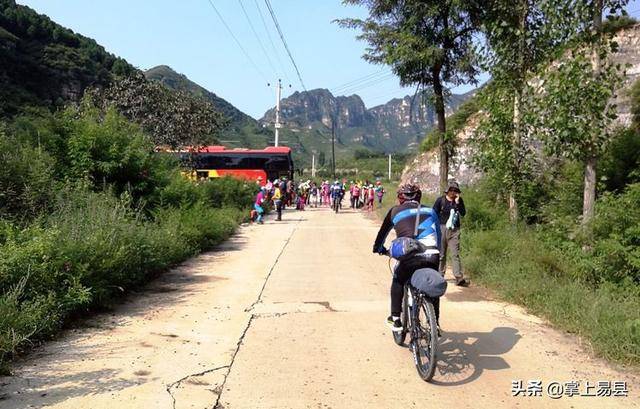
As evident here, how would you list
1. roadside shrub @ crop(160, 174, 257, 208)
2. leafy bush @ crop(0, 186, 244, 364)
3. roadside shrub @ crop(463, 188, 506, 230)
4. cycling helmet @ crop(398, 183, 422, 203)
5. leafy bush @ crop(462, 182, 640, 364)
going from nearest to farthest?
leafy bush @ crop(0, 186, 244, 364) < cycling helmet @ crop(398, 183, 422, 203) < leafy bush @ crop(462, 182, 640, 364) < roadside shrub @ crop(463, 188, 506, 230) < roadside shrub @ crop(160, 174, 257, 208)

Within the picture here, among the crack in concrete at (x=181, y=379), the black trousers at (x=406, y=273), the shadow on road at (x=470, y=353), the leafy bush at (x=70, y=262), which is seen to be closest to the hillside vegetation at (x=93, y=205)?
the leafy bush at (x=70, y=262)

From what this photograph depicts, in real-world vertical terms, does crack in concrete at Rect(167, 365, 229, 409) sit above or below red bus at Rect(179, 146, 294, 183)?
below

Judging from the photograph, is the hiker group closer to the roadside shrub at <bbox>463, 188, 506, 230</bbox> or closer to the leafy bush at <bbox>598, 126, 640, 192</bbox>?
the roadside shrub at <bbox>463, 188, 506, 230</bbox>

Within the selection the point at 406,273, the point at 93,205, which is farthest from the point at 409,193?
the point at 93,205

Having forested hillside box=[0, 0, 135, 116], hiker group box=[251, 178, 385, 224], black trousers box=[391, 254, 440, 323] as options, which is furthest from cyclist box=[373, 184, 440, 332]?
forested hillside box=[0, 0, 135, 116]

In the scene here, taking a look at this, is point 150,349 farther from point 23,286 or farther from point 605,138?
point 605,138

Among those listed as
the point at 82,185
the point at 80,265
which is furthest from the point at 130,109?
the point at 80,265

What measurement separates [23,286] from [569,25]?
27.3ft

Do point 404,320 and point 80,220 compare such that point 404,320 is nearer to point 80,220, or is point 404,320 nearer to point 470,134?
point 80,220

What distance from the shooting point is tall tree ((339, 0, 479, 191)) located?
15.0 meters

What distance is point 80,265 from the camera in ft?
21.3

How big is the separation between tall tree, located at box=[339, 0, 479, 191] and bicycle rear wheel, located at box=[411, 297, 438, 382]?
1098cm

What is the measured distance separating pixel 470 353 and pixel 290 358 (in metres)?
1.80

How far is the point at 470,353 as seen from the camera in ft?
17.9
